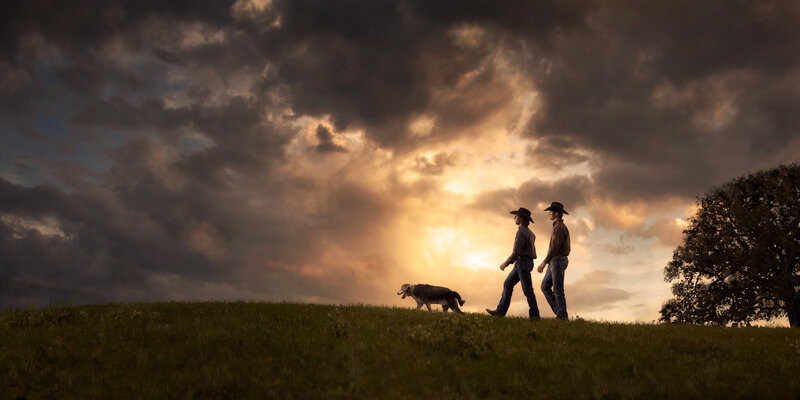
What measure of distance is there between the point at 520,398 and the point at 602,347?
401cm

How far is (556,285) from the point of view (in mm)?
15492

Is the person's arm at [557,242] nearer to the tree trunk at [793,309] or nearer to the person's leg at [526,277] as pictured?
the person's leg at [526,277]

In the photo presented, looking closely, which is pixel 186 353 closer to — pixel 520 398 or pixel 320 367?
pixel 320 367

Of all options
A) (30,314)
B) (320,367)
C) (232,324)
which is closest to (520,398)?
(320,367)

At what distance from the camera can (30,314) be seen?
14023 millimetres

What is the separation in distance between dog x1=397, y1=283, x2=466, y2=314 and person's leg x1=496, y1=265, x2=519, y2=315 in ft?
12.7

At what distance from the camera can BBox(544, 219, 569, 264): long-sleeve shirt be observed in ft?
50.7

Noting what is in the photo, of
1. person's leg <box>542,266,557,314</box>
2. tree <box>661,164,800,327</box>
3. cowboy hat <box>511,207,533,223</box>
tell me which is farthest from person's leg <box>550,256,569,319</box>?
tree <box>661,164,800,327</box>

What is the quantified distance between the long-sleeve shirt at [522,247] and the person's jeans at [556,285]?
73cm

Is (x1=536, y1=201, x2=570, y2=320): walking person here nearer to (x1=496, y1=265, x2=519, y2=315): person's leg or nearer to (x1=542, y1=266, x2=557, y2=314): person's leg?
(x1=542, y1=266, x2=557, y2=314): person's leg

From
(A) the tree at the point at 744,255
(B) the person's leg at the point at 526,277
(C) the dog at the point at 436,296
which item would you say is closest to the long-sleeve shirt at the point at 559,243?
(B) the person's leg at the point at 526,277

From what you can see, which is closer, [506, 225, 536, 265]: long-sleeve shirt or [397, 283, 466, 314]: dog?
Answer: [506, 225, 536, 265]: long-sleeve shirt

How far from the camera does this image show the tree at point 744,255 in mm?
27516

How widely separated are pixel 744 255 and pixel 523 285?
2004cm
